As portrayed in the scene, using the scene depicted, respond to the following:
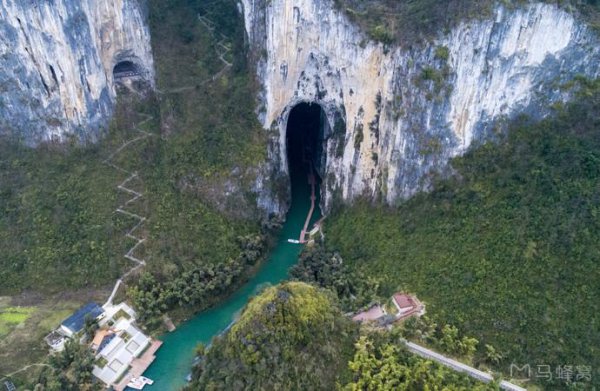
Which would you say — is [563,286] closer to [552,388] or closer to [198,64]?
[552,388]

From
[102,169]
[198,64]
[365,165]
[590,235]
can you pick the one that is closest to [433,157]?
[365,165]

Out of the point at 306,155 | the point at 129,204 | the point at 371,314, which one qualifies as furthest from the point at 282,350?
the point at 306,155

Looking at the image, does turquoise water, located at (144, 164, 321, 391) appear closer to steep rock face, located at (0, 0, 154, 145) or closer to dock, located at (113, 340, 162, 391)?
dock, located at (113, 340, 162, 391)

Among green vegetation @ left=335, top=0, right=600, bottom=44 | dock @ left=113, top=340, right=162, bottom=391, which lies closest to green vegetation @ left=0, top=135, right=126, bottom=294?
dock @ left=113, top=340, right=162, bottom=391

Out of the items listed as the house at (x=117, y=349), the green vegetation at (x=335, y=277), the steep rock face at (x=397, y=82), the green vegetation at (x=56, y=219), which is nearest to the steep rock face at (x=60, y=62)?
the green vegetation at (x=56, y=219)

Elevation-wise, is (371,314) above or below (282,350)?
above

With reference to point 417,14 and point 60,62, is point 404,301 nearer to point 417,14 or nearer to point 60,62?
point 417,14
